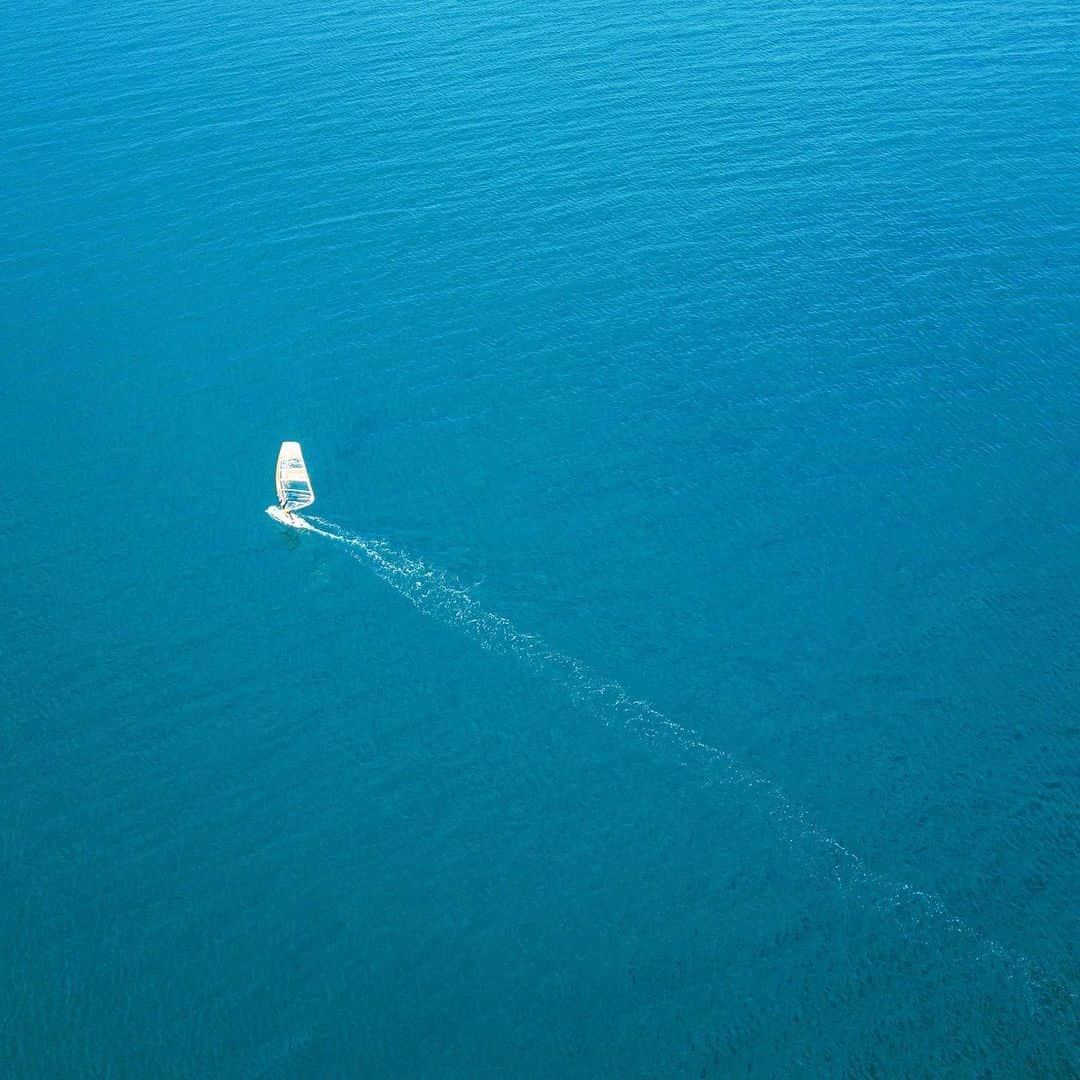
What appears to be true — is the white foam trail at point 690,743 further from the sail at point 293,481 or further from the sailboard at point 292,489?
the sail at point 293,481

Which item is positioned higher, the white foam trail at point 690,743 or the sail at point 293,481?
the sail at point 293,481

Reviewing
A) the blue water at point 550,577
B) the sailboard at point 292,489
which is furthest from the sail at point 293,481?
the blue water at point 550,577

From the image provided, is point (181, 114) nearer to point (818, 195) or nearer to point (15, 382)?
point (15, 382)

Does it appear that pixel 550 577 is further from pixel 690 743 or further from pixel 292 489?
pixel 292 489

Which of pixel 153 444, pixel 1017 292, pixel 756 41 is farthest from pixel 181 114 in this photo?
pixel 1017 292

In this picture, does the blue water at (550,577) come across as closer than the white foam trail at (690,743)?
Yes

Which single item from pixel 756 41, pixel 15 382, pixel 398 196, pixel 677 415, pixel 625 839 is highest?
pixel 756 41
